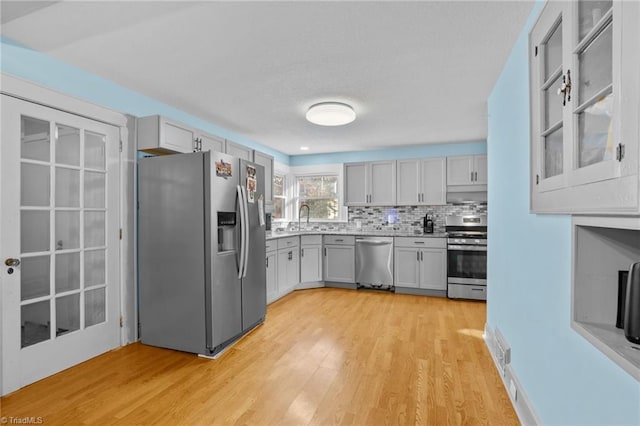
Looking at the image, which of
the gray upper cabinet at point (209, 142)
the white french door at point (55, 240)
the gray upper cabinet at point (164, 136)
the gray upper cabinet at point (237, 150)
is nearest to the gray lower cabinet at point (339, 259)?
the gray upper cabinet at point (237, 150)

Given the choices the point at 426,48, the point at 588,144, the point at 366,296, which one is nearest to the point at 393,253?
the point at 366,296

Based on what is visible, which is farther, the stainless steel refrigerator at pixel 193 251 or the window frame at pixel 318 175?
the window frame at pixel 318 175

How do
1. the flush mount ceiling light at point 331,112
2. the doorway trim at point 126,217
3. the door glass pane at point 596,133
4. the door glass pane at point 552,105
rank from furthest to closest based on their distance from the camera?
the flush mount ceiling light at point 331,112, the doorway trim at point 126,217, the door glass pane at point 552,105, the door glass pane at point 596,133

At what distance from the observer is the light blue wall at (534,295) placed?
1.11 m

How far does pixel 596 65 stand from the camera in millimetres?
1037

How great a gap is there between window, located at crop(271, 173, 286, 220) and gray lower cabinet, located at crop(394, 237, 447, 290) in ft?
7.40

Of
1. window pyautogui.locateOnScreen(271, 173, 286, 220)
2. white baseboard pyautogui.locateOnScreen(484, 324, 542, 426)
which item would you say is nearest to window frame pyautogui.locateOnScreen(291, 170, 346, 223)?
window pyautogui.locateOnScreen(271, 173, 286, 220)

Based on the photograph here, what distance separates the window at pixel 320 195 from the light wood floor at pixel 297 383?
2891 mm

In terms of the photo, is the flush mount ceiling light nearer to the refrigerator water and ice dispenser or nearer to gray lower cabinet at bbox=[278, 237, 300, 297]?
the refrigerator water and ice dispenser

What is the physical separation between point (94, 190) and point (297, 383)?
7.76ft

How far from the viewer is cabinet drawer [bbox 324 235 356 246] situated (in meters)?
5.24

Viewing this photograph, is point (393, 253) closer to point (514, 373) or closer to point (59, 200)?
point (514, 373)

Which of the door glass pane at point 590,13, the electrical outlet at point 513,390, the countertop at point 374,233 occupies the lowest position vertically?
the electrical outlet at point 513,390

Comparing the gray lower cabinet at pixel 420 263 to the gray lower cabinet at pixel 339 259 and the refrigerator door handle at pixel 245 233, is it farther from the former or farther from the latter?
the refrigerator door handle at pixel 245 233
